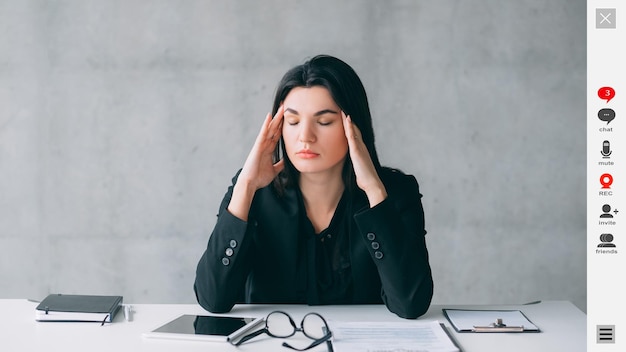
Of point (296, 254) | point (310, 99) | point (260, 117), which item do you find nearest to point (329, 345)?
point (296, 254)

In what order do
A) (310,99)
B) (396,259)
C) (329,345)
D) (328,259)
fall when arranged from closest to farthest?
1. (329,345)
2. (396,259)
3. (310,99)
4. (328,259)

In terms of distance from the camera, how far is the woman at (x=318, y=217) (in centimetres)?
200

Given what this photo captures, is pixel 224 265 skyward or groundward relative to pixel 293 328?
skyward

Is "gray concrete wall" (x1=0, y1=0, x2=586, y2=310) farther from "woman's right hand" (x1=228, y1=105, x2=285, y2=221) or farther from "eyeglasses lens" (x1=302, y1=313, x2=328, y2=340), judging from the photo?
"eyeglasses lens" (x1=302, y1=313, x2=328, y2=340)

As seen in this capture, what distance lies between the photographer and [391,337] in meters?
1.70

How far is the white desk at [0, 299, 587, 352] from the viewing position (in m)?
1.64

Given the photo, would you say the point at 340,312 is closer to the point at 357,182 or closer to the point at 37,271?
the point at 357,182

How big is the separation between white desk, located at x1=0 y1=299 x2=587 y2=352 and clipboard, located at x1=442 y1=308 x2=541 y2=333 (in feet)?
0.06

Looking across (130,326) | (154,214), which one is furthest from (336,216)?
(154,214)

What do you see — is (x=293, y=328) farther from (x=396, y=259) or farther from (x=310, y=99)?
(x=310, y=99)

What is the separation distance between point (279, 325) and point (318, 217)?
1.65 ft
